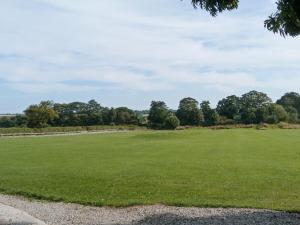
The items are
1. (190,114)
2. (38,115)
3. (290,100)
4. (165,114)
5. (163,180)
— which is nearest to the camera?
(163,180)

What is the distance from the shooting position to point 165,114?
133 meters

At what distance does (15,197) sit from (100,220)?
6483mm

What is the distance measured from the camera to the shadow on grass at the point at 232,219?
13.1m

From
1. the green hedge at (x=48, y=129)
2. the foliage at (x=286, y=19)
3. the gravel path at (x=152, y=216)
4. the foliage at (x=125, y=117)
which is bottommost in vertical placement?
the gravel path at (x=152, y=216)

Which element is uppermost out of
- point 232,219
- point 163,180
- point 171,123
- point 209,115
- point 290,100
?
point 290,100

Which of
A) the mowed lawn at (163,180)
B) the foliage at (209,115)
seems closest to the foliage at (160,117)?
the foliage at (209,115)

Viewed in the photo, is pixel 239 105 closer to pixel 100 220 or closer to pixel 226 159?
pixel 226 159

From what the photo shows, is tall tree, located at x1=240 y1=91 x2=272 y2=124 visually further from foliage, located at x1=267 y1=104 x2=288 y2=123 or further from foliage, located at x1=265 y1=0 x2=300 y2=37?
foliage, located at x1=265 y1=0 x2=300 y2=37

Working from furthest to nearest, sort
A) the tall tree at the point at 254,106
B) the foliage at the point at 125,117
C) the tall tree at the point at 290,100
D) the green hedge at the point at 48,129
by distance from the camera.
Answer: the tall tree at the point at 290,100, the foliage at the point at 125,117, the tall tree at the point at 254,106, the green hedge at the point at 48,129

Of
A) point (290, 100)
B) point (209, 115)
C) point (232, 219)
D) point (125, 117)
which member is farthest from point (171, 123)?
point (232, 219)

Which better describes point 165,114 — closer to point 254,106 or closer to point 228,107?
point 228,107

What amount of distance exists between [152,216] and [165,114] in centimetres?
11844

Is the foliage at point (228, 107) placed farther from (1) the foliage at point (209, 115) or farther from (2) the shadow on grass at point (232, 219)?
(2) the shadow on grass at point (232, 219)

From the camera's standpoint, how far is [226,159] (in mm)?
33406
